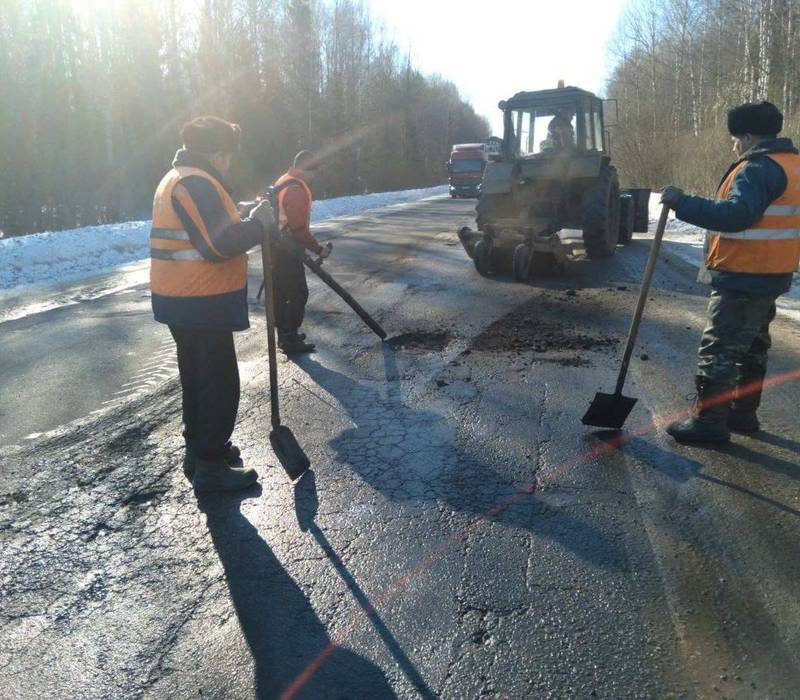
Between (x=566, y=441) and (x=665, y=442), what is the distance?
565 mm

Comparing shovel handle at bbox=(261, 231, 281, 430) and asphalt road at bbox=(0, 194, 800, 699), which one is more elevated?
shovel handle at bbox=(261, 231, 281, 430)

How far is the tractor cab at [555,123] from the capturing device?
11.5 meters

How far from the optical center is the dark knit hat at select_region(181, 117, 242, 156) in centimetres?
357

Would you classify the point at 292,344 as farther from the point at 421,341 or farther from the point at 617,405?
the point at 617,405

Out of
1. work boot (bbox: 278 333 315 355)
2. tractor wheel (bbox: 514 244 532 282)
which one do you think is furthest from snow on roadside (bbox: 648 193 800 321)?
work boot (bbox: 278 333 315 355)

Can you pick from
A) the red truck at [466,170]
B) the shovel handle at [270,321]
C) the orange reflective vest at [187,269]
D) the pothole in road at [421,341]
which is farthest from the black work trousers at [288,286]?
the red truck at [466,170]

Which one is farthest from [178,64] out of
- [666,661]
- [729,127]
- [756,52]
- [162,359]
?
[666,661]

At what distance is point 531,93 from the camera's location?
38.5 feet

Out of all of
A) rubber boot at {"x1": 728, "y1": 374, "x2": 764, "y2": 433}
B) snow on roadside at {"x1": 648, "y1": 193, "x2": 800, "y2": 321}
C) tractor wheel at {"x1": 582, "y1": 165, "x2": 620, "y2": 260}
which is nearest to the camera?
rubber boot at {"x1": 728, "y1": 374, "x2": 764, "y2": 433}

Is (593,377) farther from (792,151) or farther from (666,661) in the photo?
(666,661)

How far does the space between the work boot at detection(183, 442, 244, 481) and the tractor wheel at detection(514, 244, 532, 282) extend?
6.23 m

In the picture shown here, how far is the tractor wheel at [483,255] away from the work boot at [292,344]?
14.0 feet

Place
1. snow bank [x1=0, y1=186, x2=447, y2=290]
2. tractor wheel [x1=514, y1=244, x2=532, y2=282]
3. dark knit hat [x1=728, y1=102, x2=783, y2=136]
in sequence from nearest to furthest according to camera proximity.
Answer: dark knit hat [x1=728, y1=102, x2=783, y2=136] < tractor wheel [x1=514, y1=244, x2=532, y2=282] < snow bank [x1=0, y1=186, x2=447, y2=290]

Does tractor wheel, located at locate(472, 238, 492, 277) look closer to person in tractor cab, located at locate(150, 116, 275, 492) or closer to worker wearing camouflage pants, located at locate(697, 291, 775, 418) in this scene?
worker wearing camouflage pants, located at locate(697, 291, 775, 418)
